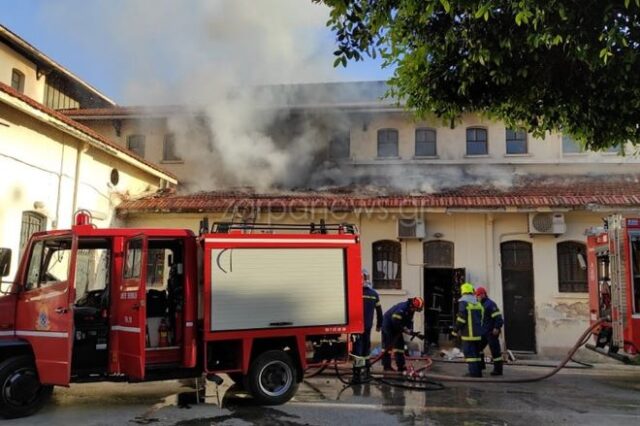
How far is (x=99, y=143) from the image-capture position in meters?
11.8

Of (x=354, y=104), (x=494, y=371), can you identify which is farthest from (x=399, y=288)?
(x=354, y=104)

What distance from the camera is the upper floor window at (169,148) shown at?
16984 millimetres

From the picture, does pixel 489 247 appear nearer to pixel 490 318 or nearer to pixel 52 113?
pixel 490 318

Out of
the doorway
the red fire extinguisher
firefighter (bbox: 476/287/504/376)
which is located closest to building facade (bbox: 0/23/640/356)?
the doorway

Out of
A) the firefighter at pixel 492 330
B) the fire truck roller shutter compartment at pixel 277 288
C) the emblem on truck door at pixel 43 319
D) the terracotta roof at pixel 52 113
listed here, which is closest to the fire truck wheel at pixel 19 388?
the emblem on truck door at pixel 43 319

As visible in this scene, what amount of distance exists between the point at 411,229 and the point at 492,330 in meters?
3.71

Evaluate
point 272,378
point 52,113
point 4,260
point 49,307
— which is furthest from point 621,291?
point 52,113

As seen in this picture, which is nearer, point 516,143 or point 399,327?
point 399,327

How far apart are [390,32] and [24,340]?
208 inches

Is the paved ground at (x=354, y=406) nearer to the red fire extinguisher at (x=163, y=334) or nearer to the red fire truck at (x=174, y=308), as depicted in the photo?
the red fire truck at (x=174, y=308)

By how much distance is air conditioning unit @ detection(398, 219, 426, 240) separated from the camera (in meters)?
12.6

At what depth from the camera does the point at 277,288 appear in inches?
273

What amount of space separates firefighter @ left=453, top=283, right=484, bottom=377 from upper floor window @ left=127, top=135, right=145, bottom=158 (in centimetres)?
1180

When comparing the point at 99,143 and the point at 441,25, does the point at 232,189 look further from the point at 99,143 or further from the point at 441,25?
the point at 441,25
